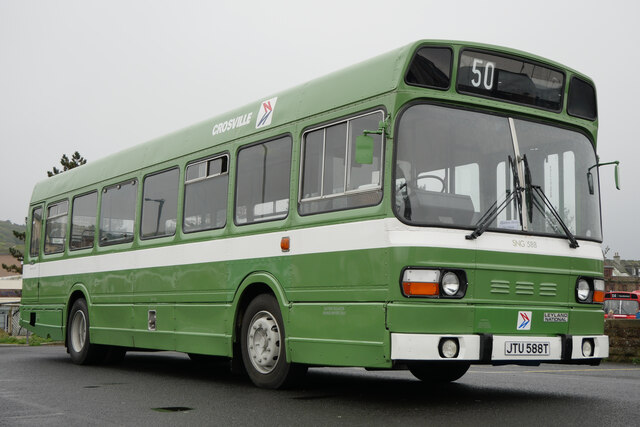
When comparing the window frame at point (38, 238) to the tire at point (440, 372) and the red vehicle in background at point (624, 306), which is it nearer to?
the tire at point (440, 372)

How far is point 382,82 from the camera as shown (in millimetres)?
7949

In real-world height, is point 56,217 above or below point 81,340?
above

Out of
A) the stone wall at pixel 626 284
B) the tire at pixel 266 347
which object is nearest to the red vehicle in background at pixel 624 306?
the tire at pixel 266 347

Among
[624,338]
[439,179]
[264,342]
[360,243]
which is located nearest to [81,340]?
[264,342]

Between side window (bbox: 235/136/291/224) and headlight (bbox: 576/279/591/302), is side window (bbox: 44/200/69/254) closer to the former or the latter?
side window (bbox: 235/136/291/224)

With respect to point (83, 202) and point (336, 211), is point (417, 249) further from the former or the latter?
point (83, 202)

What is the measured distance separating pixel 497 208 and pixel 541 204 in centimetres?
56

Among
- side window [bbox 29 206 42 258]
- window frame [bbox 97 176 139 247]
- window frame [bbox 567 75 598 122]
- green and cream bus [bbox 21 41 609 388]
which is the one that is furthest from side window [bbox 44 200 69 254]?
window frame [bbox 567 75 598 122]

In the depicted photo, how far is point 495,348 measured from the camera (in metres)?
7.65

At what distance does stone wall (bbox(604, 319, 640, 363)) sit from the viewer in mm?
16953

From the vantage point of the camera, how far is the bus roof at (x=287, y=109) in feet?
26.2

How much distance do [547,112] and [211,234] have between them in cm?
429

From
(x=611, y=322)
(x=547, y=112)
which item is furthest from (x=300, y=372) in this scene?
(x=611, y=322)

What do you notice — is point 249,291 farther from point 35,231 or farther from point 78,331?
point 35,231
